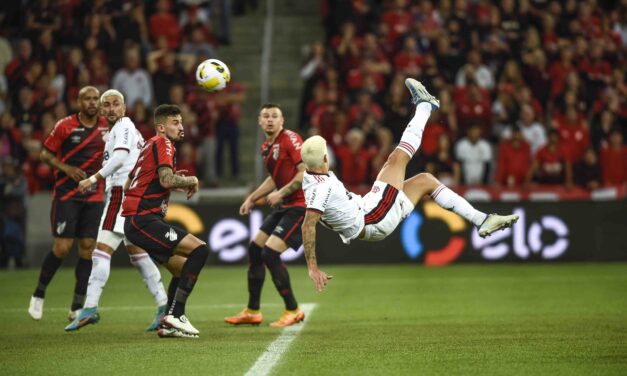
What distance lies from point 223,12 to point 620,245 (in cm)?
1086

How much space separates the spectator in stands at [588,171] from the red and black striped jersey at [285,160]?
10.1 meters

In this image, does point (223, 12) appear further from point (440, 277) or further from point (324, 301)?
point (324, 301)

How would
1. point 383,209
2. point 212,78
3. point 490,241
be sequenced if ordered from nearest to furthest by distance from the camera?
point 383,209 < point 212,78 < point 490,241

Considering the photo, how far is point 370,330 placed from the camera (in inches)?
423

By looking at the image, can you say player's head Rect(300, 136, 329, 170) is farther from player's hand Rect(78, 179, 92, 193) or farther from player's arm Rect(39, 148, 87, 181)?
player's arm Rect(39, 148, 87, 181)

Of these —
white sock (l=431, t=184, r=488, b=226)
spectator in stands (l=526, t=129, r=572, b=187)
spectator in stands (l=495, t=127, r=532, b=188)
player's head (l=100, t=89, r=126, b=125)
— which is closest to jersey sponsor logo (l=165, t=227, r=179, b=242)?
player's head (l=100, t=89, r=126, b=125)

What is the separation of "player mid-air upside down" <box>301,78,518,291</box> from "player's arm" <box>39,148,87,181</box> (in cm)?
304

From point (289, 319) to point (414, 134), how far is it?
239 cm

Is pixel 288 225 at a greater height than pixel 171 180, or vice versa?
pixel 171 180

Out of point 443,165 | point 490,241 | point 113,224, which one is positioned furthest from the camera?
point 443,165

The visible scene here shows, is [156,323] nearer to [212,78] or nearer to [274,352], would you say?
A: [274,352]

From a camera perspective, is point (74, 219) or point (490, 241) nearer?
point (74, 219)

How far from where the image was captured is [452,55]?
2252cm

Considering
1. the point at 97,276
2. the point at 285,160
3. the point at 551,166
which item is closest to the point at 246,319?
the point at 97,276
